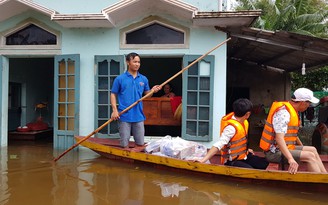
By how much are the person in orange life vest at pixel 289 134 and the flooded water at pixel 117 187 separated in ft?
1.39

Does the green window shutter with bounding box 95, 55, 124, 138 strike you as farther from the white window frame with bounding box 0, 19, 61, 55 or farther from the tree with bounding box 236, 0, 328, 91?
the tree with bounding box 236, 0, 328, 91

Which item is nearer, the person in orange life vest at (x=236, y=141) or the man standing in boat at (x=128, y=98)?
the person in orange life vest at (x=236, y=141)

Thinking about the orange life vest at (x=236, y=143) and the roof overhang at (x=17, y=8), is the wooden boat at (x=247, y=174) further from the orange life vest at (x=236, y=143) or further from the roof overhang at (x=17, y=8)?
the roof overhang at (x=17, y=8)

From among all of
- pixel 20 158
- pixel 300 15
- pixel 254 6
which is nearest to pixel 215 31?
pixel 20 158

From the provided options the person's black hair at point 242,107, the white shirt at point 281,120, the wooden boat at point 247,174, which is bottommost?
the wooden boat at point 247,174

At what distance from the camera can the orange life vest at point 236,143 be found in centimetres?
397

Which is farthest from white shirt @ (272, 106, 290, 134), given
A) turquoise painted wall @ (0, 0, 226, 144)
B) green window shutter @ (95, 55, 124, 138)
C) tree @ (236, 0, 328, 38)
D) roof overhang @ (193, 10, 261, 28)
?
tree @ (236, 0, 328, 38)

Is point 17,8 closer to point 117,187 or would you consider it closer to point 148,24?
point 148,24

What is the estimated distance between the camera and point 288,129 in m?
3.91

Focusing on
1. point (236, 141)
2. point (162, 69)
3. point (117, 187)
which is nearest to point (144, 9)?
point (236, 141)

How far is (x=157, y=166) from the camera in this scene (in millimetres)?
4992

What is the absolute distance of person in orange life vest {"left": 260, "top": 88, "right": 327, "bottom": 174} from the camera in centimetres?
373

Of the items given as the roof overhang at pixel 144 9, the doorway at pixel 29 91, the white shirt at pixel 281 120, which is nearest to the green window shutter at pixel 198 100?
the roof overhang at pixel 144 9

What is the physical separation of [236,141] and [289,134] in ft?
2.16
